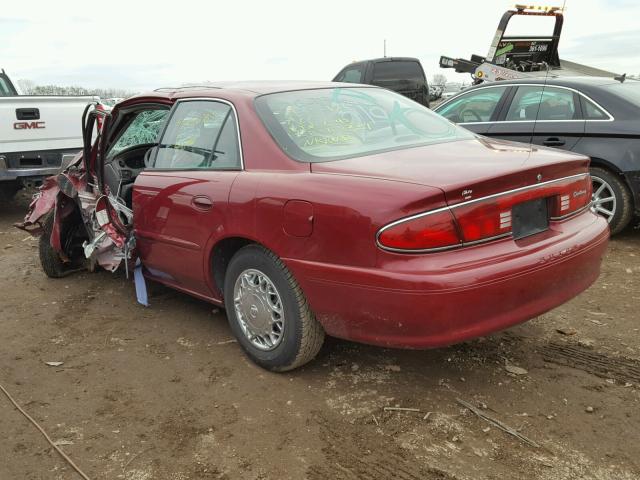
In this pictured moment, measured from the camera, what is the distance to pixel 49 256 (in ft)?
16.9

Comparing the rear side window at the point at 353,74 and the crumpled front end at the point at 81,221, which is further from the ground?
the rear side window at the point at 353,74

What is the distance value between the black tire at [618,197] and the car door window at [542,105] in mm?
629

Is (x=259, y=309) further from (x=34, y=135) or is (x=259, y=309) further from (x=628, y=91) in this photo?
(x=34, y=135)

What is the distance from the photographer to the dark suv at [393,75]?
11578 millimetres

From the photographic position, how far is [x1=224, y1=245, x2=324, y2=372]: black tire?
3000mm

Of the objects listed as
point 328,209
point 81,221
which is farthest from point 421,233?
point 81,221

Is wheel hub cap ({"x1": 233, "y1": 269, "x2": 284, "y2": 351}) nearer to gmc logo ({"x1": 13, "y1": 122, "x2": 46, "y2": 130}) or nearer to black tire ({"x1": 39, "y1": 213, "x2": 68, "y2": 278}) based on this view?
black tire ({"x1": 39, "y1": 213, "x2": 68, "y2": 278})

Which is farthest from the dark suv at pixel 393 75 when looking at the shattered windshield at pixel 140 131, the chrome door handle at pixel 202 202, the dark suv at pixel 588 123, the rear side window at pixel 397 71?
the chrome door handle at pixel 202 202

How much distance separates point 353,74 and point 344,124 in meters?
9.02

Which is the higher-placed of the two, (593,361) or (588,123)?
(588,123)

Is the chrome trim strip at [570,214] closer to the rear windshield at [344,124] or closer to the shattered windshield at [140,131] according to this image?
the rear windshield at [344,124]

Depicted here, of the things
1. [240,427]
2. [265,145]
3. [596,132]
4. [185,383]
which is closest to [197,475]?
[240,427]

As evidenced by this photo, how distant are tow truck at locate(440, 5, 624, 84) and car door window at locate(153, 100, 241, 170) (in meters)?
7.35

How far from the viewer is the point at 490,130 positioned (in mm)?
6410
